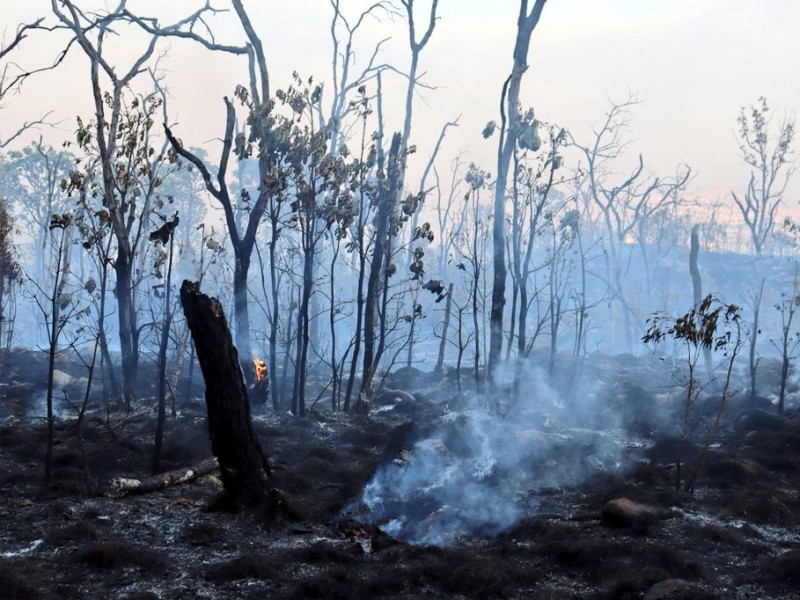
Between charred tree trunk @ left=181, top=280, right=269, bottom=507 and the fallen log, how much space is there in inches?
55.4

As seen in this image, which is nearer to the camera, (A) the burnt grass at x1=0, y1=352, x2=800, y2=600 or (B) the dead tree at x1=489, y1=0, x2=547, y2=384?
(A) the burnt grass at x1=0, y1=352, x2=800, y2=600

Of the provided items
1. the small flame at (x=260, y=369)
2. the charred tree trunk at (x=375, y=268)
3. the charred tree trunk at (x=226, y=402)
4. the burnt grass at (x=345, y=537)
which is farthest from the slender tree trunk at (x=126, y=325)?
the charred tree trunk at (x=226, y=402)

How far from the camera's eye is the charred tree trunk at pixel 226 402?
8984 millimetres

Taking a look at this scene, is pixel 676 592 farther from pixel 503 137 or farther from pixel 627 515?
pixel 503 137

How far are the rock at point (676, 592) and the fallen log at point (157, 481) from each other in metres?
6.42

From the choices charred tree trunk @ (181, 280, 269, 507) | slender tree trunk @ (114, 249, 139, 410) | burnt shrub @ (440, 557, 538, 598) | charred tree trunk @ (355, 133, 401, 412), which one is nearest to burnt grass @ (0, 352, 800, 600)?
burnt shrub @ (440, 557, 538, 598)

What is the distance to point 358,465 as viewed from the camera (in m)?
12.7

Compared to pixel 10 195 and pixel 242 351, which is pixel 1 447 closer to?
pixel 242 351

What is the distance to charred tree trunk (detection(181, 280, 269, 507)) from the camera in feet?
29.5

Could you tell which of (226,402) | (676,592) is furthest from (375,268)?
(676,592)

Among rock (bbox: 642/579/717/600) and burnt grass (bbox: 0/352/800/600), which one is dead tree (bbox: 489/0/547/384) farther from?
rock (bbox: 642/579/717/600)

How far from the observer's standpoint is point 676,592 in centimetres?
680

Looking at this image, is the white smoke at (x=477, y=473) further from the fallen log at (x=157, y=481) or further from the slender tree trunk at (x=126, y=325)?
the slender tree trunk at (x=126, y=325)

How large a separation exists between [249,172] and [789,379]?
2327 inches
